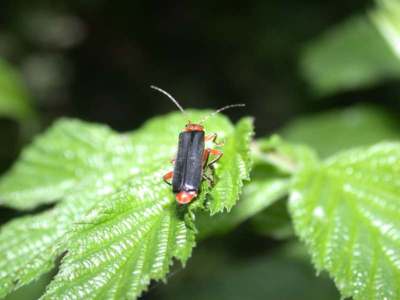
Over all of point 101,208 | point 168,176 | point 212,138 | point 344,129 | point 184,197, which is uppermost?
point 344,129

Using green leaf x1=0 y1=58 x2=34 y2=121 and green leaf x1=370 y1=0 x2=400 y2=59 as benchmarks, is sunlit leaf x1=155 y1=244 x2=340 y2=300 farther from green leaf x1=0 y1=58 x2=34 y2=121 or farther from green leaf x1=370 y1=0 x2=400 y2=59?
green leaf x1=0 y1=58 x2=34 y2=121

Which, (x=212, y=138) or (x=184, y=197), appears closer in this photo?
(x=184, y=197)

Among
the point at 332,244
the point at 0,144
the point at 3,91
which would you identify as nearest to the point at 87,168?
the point at 332,244

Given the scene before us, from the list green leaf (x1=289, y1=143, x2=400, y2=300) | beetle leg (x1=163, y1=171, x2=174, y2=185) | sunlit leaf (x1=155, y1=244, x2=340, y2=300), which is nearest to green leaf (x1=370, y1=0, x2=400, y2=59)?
green leaf (x1=289, y1=143, x2=400, y2=300)

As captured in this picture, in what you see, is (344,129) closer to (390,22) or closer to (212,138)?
(390,22)

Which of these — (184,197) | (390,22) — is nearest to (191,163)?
(184,197)

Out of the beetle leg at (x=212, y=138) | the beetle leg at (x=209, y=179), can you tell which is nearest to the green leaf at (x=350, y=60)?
the beetle leg at (x=212, y=138)
